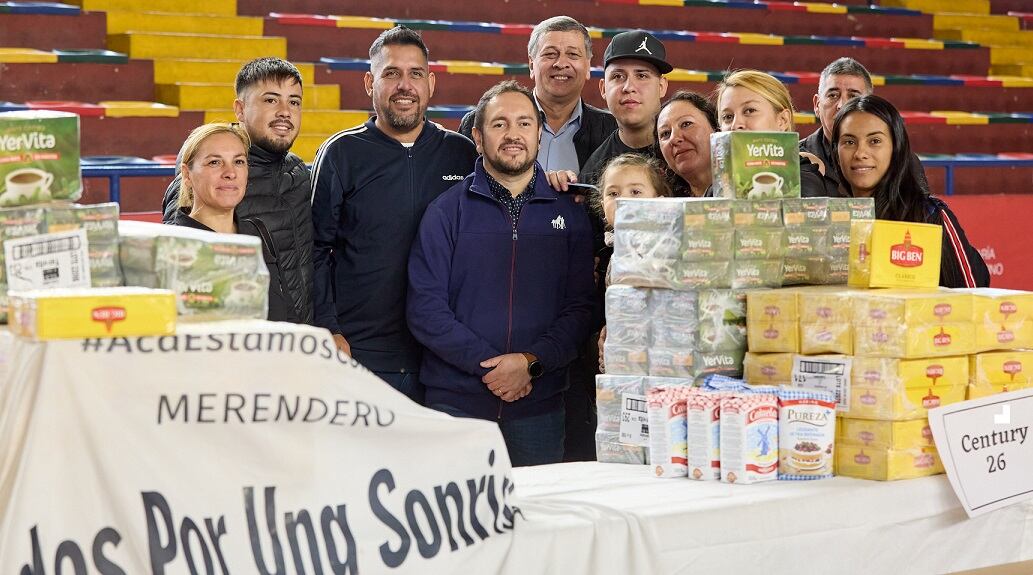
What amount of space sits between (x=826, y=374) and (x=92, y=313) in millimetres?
1551

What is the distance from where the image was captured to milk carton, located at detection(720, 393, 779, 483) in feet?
8.37

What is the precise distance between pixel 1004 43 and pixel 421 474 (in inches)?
397

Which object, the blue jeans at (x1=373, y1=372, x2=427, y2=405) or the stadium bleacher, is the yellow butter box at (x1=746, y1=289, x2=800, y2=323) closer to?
the blue jeans at (x1=373, y1=372, x2=427, y2=405)

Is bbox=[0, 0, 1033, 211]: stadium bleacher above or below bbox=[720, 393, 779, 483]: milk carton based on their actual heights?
above

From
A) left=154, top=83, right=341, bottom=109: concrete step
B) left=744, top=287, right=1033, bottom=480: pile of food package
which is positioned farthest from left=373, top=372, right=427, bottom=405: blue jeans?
left=154, top=83, right=341, bottom=109: concrete step

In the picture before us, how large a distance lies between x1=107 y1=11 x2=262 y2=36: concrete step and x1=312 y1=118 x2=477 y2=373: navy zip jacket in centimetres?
439

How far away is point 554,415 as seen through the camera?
3.55 metres

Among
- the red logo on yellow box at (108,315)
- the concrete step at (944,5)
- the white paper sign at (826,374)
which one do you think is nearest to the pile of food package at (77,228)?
the red logo on yellow box at (108,315)

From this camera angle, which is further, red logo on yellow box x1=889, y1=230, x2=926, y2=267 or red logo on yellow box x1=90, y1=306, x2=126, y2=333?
red logo on yellow box x1=889, y1=230, x2=926, y2=267

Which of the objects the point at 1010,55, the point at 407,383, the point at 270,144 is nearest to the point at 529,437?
the point at 407,383

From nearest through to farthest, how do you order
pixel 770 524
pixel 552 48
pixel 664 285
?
pixel 770 524 → pixel 664 285 → pixel 552 48

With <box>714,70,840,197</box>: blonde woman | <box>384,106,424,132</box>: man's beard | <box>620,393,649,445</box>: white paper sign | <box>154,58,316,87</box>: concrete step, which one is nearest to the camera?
→ <box>620,393,649,445</box>: white paper sign

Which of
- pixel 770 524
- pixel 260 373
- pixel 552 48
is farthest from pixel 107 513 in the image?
pixel 552 48

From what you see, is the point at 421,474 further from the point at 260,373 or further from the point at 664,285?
the point at 664,285
